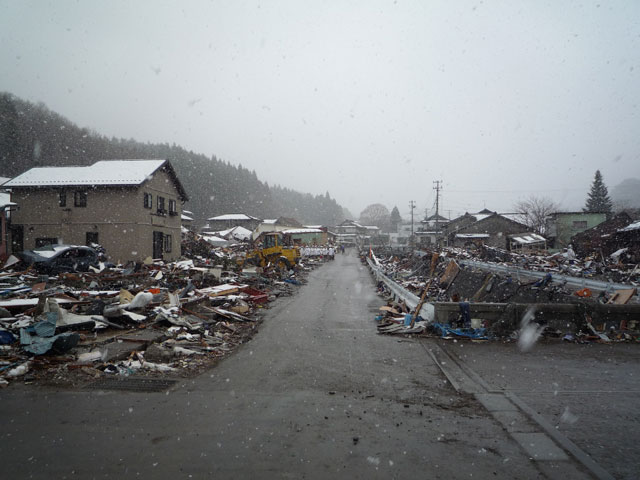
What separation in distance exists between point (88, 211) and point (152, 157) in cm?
6108

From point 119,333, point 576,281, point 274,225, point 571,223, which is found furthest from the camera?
point 274,225

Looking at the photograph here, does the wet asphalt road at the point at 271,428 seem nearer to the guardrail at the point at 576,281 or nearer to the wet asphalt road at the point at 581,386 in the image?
the wet asphalt road at the point at 581,386

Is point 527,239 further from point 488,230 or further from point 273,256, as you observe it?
point 273,256

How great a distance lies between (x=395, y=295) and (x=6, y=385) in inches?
452

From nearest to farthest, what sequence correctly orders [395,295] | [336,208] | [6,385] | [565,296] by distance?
[6,385]
[565,296]
[395,295]
[336,208]

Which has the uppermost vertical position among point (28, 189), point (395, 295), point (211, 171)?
point (211, 171)

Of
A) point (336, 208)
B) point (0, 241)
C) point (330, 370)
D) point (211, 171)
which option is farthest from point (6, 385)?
point (336, 208)

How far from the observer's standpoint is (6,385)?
5551mm

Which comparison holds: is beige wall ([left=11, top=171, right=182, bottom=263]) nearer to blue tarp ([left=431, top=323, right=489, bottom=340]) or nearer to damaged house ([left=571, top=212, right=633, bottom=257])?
blue tarp ([left=431, top=323, right=489, bottom=340])

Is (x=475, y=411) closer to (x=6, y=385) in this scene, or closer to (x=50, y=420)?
(x=50, y=420)

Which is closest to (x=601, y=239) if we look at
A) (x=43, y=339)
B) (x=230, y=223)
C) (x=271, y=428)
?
(x=271, y=428)

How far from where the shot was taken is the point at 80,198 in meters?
28.1

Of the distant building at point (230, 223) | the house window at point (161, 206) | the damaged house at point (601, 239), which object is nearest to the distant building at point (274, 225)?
the distant building at point (230, 223)

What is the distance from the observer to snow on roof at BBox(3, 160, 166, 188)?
27703 mm
